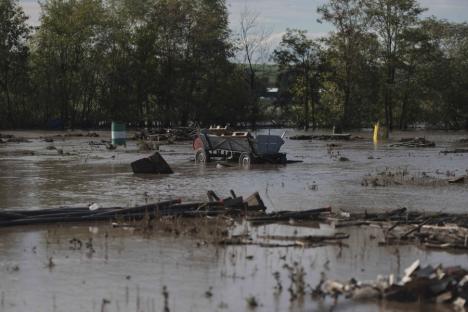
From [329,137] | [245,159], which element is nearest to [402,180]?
[245,159]

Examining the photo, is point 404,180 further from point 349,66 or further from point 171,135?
point 349,66

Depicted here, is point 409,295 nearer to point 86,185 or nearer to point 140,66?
point 86,185

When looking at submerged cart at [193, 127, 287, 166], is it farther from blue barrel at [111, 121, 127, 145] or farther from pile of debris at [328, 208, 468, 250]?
blue barrel at [111, 121, 127, 145]

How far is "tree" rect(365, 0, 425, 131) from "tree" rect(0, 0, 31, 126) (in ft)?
101

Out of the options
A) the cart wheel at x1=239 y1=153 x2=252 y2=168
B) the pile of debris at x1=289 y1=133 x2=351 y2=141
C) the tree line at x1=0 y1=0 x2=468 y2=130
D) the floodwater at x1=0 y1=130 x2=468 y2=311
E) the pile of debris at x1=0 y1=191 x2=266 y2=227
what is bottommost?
the floodwater at x1=0 y1=130 x2=468 y2=311

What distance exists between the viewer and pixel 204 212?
44.9 ft

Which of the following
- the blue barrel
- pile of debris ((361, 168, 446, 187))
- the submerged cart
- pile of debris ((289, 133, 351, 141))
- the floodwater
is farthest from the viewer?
pile of debris ((289, 133, 351, 141))

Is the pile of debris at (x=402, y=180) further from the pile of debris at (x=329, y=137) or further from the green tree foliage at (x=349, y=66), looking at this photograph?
the green tree foliage at (x=349, y=66)

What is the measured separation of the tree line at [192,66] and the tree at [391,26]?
4.0 inches

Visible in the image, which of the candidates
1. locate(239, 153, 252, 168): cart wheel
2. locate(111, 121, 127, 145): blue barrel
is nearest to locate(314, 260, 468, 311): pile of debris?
locate(239, 153, 252, 168): cart wheel

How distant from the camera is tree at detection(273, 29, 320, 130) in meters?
75.8

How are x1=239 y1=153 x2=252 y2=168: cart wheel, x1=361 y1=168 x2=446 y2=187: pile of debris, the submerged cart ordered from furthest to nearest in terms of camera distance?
the submerged cart < x1=239 y1=153 x2=252 y2=168: cart wheel < x1=361 y1=168 x2=446 y2=187: pile of debris

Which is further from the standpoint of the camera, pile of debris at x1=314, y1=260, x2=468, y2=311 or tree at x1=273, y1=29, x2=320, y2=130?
tree at x1=273, y1=29, x2=320, y2=130

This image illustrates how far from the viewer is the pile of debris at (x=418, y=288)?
8.02 metres
